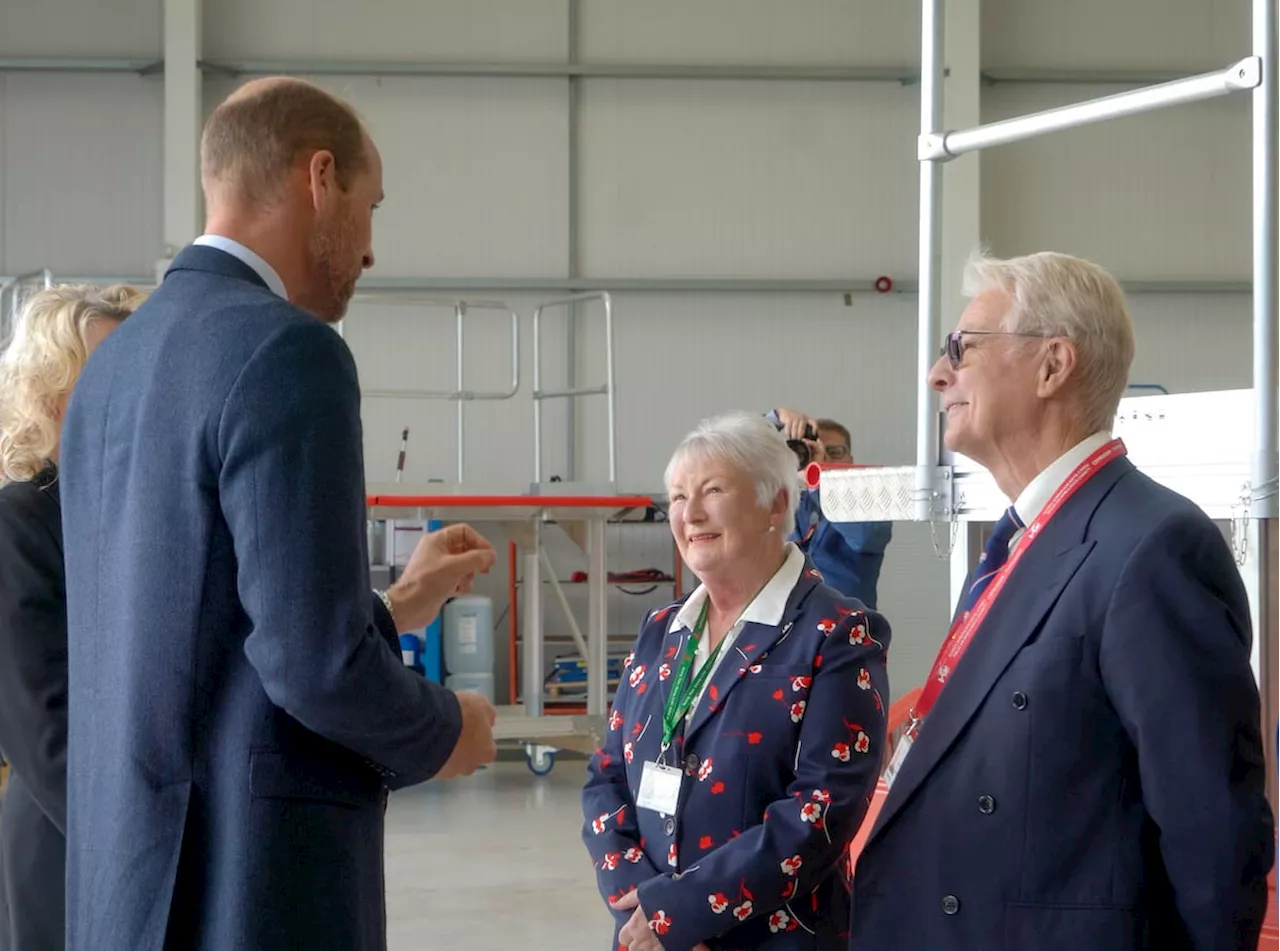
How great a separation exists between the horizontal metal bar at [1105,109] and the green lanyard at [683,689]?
97 centimetres

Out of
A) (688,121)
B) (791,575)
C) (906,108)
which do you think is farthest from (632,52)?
(791,575)

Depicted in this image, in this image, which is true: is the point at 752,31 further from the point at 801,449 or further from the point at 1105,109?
the point at 1105,109

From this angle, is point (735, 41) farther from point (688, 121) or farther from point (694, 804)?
point (694, 804)

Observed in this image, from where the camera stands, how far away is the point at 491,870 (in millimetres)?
5961

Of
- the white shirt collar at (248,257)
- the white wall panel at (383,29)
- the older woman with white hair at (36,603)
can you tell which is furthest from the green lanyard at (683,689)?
the white wall panel at (383,29)

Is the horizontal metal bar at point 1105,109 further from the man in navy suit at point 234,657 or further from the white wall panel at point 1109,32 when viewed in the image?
the white wall panel at point 1109,32

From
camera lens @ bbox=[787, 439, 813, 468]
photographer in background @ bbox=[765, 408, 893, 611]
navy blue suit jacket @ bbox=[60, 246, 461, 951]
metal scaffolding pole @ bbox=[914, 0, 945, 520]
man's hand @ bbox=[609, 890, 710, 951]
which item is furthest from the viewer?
photographer in background @ bbox=[765, 408, 893, 611]

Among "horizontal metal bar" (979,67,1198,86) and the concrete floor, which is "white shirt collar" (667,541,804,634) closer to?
the concrete floor

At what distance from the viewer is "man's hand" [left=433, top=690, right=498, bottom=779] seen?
5.59ft

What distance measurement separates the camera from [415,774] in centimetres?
165

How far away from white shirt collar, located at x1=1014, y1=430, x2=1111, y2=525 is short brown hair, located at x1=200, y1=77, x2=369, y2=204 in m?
0.95

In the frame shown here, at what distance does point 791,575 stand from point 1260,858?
44.9 inches

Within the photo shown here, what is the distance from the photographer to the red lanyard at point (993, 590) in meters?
1.79

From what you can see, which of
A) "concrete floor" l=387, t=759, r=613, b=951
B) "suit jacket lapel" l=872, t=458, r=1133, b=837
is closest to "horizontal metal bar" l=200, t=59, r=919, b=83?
"concrete floor" l=387, t=759, r=613, b=951
